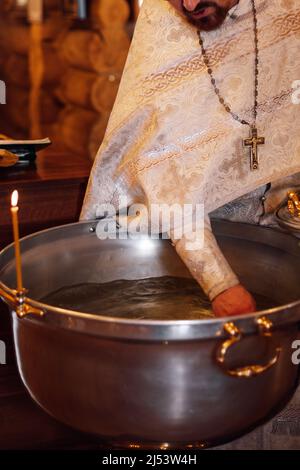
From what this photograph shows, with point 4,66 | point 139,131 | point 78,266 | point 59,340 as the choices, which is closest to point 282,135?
point 139,131

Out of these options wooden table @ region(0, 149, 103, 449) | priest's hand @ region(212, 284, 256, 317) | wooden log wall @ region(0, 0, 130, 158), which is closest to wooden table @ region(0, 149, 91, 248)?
wooden table @ region(0, 149, 103, 449)

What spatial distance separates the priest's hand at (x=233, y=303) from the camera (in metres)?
1.43

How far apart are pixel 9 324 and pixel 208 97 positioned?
102cm

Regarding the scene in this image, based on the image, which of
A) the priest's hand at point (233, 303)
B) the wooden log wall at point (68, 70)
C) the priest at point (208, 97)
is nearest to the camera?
the priest's hand at point (233, 303)

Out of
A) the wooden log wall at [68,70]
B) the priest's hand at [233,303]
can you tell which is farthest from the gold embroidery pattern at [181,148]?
the wooden log wall at [68,70]

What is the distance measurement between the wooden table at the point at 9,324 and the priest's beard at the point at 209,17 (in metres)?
0.77

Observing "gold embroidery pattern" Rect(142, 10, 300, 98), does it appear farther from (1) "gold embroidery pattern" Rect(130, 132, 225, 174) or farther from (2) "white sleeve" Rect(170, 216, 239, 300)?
(2) "white sleeve" Rect(170, 216, 239, 300)

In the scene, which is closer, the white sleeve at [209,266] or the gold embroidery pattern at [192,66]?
the white sleeve at [209,266]

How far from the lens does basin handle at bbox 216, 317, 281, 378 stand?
1.14 metres

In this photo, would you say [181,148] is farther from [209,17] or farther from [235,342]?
[235,342]

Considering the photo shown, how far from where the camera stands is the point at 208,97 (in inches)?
62.6

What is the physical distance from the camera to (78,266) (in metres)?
1.76

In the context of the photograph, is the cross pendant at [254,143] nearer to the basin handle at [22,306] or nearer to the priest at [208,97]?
the priest at [208,97]
